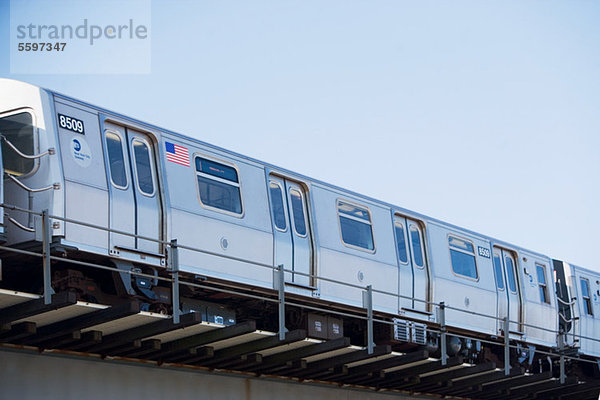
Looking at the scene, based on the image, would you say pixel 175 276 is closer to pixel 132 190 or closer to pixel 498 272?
pixel 132 190

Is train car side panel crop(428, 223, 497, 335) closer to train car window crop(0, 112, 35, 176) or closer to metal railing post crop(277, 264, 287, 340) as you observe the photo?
metal railing post crop(277, 264, 287, 340)

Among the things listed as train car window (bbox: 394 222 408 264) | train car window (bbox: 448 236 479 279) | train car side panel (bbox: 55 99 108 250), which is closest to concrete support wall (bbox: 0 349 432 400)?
train car side panel (bbox: 55 99 108 250)

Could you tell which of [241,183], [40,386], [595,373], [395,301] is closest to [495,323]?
[395,301]

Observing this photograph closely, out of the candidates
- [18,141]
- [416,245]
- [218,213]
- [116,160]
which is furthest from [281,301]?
[416,245]

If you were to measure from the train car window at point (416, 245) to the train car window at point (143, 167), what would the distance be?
699 centimetres

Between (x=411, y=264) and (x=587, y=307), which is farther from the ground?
(x=587, y=307)

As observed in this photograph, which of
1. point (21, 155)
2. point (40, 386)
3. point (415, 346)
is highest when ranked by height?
point (21, 155)

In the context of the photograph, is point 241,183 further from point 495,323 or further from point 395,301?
point 495,323

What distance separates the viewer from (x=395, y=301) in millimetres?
19031

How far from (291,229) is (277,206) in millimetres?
468

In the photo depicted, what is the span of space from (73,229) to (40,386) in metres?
2.16

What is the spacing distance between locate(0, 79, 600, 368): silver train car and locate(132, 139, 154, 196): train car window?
0.02 meters

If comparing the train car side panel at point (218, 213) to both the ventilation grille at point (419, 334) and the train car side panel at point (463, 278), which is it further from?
the train car side panel at point (463, 278)

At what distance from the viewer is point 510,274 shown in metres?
22.8
